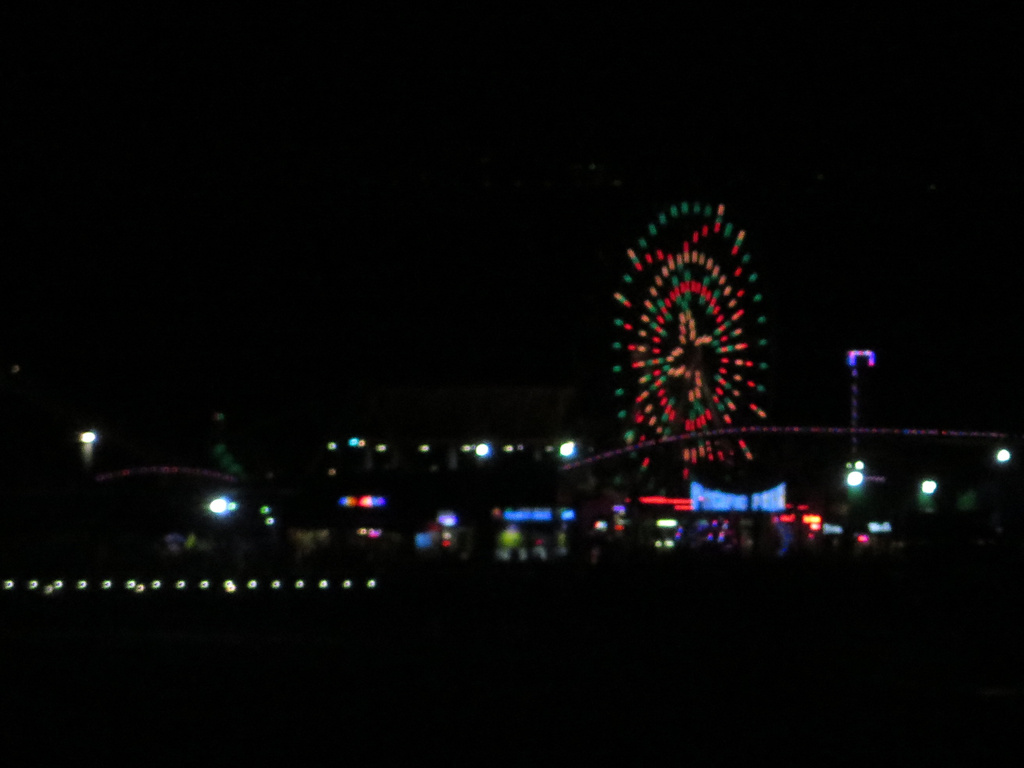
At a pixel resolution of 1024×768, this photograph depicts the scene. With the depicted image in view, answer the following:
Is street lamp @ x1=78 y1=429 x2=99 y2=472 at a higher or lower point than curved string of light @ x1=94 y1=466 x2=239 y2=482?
higher

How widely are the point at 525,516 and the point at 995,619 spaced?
16320 millimetres

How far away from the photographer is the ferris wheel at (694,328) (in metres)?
34.8

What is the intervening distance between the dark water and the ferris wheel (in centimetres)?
1347

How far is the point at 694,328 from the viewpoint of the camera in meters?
34.8

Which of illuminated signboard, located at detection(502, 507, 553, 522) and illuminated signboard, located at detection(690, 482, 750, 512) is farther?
illuminated signboard, located at detection(690, 482, 750, 512)

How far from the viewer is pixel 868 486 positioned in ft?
113

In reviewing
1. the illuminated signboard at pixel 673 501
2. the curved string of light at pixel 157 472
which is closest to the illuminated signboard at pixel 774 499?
the illuminated signboard at pixel 673 501

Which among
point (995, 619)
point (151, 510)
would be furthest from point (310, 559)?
point (995, 619)

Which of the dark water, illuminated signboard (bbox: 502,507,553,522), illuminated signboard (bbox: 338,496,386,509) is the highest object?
illuminated signboard (bbox: 338,496,386,509)

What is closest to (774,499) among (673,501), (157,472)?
(673,501)

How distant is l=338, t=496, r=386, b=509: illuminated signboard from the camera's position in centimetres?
3400

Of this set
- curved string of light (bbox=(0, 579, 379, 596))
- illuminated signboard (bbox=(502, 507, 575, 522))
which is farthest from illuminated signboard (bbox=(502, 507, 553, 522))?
curved string of light (bbox=(0, 579, 379, 596))

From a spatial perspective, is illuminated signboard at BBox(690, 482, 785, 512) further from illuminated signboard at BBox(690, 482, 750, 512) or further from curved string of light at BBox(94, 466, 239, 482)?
curved string of light at BBox(94, 466, 239, 482)

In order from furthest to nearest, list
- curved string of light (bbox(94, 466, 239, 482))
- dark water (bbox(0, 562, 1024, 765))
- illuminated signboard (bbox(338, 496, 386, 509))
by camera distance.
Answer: illuminated signboard (bbox(338, 496, 386, 509))
curved string of light (bbox(94, 466, 239, 482))
dark water (bbox(0, 562, 1024, 765))
